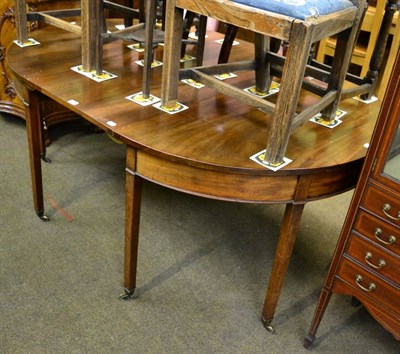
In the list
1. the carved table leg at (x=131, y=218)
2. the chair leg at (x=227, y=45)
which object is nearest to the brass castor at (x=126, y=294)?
the carved table leg at (x=131, y=218)

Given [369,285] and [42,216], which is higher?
[369,285]

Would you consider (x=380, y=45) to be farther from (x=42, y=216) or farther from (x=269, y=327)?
(x=42, y=216)

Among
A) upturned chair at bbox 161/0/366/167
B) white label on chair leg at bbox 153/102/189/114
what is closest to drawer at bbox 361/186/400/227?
upturned chair at bbox 161/0/366/167

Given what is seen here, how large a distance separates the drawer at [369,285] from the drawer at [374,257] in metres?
0.02

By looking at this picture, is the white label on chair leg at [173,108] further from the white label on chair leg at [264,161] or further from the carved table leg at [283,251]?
the carved table leg at [283,251]

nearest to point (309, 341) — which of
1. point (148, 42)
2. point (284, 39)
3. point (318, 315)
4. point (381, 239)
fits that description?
point (318, 315)

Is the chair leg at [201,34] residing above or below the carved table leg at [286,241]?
above

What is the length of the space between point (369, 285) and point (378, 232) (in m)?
0.16

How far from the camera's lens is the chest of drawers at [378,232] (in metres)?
1.02

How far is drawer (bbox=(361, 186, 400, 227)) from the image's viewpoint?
1.04 meters

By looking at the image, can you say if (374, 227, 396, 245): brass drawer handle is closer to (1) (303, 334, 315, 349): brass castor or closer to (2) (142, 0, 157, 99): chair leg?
(1) (303, 334, 315, 349): brass castor

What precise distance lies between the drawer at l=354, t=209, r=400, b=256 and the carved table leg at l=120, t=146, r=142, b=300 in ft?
1.85

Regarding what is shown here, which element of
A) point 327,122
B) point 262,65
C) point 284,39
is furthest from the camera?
point 262,65

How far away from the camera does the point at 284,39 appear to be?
100cm
